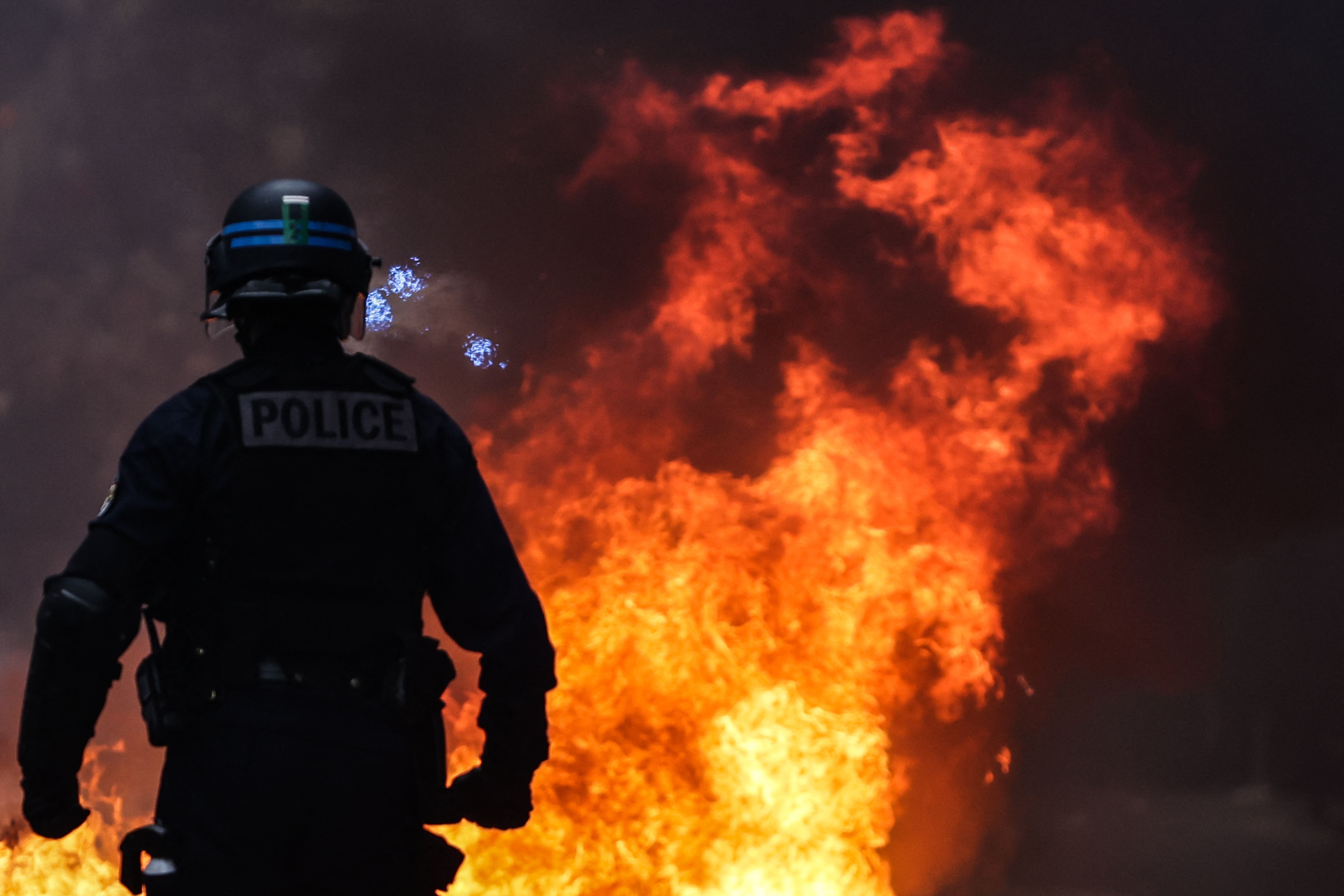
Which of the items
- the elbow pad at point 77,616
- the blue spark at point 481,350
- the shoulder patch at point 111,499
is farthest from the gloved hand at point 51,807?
the blue spark at point 481,350

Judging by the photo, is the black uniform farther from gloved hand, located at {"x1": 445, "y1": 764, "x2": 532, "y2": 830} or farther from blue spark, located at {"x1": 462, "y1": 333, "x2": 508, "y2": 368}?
blue spark, located at {"x1": 462, "y1": 333, "x2": 508, "y2": 368}

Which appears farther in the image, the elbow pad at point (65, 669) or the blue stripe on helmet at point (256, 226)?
the blue stripe on helmet at point (256, 226)

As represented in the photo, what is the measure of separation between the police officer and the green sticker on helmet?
0.04 feet

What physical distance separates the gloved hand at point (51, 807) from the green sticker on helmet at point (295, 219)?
142 cm

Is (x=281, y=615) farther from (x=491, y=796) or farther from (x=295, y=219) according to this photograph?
(x=295, y=219)

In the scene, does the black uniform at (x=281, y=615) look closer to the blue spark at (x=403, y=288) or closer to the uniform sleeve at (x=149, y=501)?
the uniform sleeve at (x=149, y=501)

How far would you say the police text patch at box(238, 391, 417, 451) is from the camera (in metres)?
2.98

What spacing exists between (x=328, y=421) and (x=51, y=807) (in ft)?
3.55

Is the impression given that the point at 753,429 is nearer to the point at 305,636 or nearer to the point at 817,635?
the point at 817,635

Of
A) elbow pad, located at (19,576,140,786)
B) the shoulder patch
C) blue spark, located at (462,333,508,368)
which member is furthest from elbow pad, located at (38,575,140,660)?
blue spark, located at (462,333,508,368)

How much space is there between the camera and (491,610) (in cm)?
319

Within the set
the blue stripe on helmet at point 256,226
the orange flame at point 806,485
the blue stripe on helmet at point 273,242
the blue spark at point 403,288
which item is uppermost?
the blue spark at point 403,288

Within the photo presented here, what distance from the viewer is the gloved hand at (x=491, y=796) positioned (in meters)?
3.22

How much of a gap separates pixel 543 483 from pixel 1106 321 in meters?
4.01
